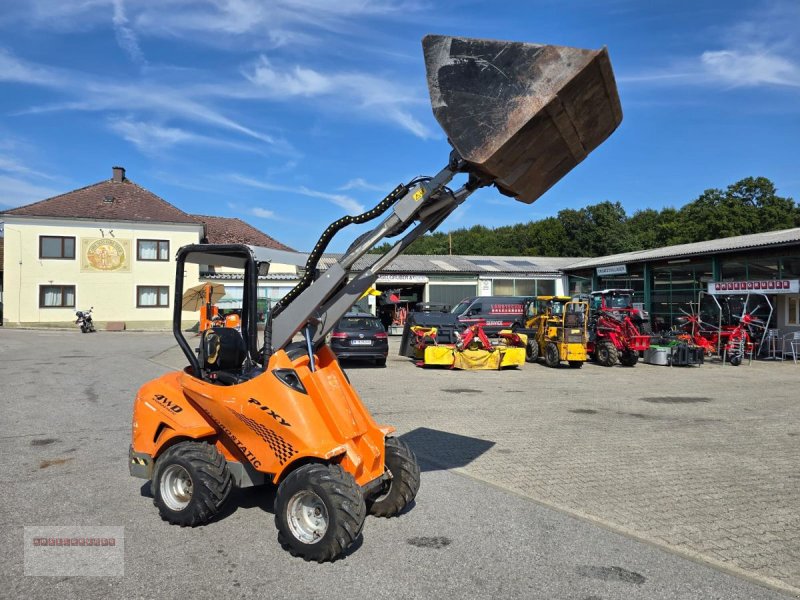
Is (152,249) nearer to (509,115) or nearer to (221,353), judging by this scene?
(221,353)

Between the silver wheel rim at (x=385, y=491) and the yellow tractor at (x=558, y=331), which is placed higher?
the yellow tractor at (x=558, y=331)

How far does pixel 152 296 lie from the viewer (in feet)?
123

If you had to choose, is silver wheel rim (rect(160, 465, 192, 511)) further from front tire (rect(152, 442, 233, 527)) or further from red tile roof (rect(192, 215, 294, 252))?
red tile roof (rect(192, 215, 294, 252))

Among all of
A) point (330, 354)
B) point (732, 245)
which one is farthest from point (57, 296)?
point (330, 354)

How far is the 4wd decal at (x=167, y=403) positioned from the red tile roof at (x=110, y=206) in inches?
1382

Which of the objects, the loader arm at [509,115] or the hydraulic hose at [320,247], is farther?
the hydraulic hose at [320,247]

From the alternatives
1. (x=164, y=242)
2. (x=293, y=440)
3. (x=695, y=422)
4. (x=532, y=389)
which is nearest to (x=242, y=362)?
(x=293, y=440)

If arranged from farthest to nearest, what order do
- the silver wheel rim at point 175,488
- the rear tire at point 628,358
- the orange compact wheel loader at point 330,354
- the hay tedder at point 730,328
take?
the hay tedder at point 730,328 → the rear tire at point 628,358 → the silver wheel rim at point 175,488 → the orange compact wheel loader at point 330,354

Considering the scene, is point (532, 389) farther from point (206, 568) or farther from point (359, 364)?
point (206, 568)

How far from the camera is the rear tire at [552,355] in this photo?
59.3ft

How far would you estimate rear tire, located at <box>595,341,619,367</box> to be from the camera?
60.6ft

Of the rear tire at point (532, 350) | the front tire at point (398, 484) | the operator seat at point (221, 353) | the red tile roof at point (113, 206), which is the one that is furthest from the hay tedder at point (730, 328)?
the red tile roof at point (113, 206)

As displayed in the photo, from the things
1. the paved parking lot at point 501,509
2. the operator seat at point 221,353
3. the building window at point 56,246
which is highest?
the building window at point 56,246

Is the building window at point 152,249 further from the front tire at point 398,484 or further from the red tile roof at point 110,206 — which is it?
the front tire at point 398,484
